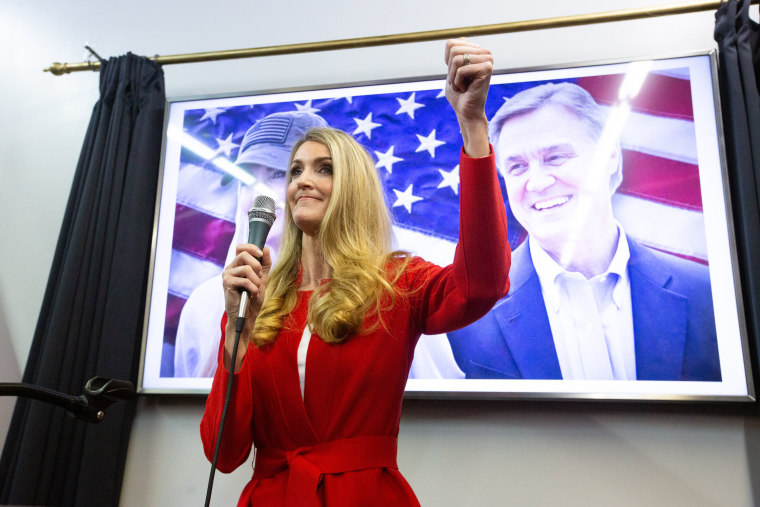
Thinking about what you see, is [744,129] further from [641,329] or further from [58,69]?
[58,69]

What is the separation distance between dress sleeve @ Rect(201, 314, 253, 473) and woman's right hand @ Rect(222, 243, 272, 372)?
36 millimetres

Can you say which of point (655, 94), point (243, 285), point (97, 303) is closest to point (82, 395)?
point (243, 285)

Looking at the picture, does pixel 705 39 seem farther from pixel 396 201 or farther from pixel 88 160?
pixel 88 160

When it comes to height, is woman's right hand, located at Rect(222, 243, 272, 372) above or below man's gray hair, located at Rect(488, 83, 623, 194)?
below

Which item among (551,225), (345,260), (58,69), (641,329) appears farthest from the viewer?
(58,69)

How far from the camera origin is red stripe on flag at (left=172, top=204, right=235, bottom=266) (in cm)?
217

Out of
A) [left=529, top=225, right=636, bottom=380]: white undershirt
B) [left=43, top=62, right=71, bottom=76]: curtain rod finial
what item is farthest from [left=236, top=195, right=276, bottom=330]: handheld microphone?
[left=43, top=62, right=71, bottom=76]: curtain rod finial

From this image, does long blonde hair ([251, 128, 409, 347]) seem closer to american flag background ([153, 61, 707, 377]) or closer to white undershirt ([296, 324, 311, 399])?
white undershirt ([296, 324, 311, 399])

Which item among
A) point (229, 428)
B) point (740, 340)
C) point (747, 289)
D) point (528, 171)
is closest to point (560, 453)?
point (740, 340)

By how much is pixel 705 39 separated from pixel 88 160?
2.11m

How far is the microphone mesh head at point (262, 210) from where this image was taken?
1.04 m

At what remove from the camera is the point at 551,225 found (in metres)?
1.93

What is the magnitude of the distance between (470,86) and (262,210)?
15.1 inches

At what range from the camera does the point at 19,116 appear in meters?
2.51
